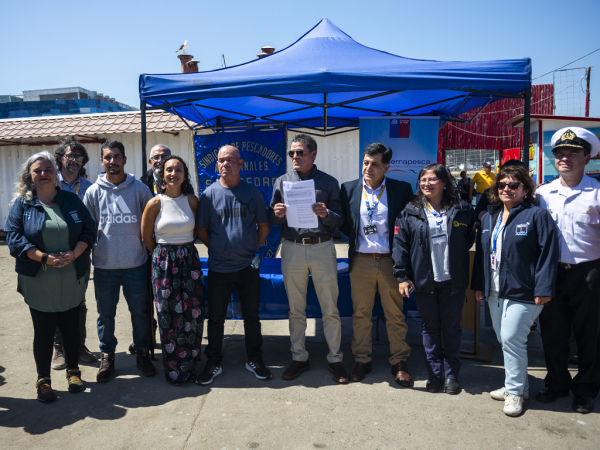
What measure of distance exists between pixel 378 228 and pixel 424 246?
426 mm

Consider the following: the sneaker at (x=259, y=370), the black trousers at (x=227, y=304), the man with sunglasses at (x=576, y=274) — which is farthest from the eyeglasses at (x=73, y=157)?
the man with sunglasses at (x=576, y=274)

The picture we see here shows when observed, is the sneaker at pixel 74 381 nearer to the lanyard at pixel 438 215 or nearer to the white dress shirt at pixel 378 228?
the white dress shirt at pixel 378 228

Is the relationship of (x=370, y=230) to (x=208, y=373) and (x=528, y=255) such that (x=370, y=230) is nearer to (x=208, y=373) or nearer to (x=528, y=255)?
(x=528, y=255)

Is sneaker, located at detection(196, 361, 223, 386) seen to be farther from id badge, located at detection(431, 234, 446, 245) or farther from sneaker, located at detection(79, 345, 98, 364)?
id badge, located at detection(431, 234, 446, 245)

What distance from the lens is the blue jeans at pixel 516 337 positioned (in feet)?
9.73

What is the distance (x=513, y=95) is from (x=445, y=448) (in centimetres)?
324

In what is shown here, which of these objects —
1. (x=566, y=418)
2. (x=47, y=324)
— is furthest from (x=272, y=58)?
(x=566, y=418)

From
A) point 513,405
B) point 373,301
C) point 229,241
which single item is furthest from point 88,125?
point 513,405

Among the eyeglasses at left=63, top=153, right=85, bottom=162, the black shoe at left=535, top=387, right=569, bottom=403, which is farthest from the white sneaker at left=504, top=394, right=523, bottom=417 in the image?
the eyeglasses at left=63, top=153, right=85, bottom=162

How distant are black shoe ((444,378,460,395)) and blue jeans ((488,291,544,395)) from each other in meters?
0.39

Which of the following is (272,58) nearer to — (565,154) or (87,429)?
(565,154)

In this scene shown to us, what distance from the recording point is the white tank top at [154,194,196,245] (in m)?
3.43

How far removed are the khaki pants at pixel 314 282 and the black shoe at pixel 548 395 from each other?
1.58 meters

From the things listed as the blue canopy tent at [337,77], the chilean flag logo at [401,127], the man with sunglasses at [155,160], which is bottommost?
the man with sunglasses at [155,160]
